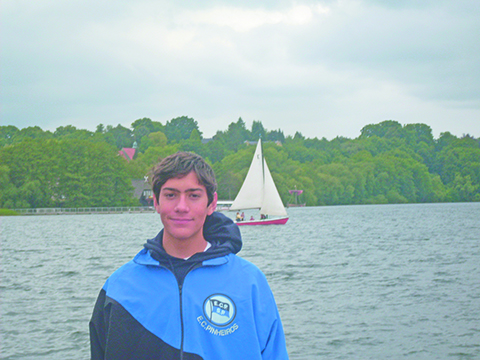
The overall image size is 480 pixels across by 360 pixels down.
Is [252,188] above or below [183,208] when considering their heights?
above

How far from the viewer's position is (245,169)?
135 meters

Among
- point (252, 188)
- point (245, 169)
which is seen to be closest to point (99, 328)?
point (252, 188)

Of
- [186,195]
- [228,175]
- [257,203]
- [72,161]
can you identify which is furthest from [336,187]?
[186,195]

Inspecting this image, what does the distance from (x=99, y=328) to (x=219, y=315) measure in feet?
2.04

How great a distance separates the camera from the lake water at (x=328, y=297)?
1387cm

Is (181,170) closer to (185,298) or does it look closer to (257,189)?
(185,298)

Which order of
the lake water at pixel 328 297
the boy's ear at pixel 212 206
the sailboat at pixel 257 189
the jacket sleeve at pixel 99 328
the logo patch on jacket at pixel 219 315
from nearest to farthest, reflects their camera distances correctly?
the logo patch on jacket at pixel 219 315 → the jacket sleeve at pixel 99 328 → the boy's ear at pixel 212 206 → the lake water at pixel 328 297 → the sailboat at pixel 257 189

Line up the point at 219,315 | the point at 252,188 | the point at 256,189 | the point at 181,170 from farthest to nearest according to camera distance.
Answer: the point at 256,189
the point at 252,188
the point at 181,170
the point at 219,315

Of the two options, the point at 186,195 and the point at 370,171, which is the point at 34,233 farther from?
the point at 370,171

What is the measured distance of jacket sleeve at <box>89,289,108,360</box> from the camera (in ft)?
10.0

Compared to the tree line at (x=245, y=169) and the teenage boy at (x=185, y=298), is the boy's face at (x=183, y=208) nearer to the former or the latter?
the teenage boy at (x=185, y=298)

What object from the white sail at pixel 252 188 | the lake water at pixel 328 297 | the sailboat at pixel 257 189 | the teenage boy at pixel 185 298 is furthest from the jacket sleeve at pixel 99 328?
the white sail at pixel 252 188

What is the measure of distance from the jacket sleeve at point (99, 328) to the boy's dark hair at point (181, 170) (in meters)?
0.63

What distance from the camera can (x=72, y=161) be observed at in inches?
4237
